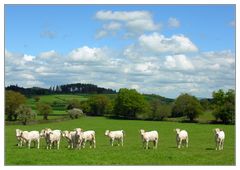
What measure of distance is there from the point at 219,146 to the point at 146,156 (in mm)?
8500

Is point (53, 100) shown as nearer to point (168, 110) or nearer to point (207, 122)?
point (168, 110)

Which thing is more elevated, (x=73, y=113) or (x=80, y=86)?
(x=80, y=86)

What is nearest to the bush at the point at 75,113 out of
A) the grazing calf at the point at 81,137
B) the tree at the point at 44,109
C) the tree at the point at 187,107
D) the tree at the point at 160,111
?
the tree at the point at 44,109

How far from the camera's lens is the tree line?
91812 mm

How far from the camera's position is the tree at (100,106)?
345ft

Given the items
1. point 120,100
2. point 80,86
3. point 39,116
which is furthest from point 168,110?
point 39,116

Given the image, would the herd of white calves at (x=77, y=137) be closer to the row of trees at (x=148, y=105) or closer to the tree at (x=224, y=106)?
the tree at (x=224, y=106)

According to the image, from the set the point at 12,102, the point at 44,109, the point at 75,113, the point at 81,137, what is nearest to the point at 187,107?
the point at 75,113

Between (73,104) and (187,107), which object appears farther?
(73,104)

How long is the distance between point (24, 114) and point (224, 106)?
4352 cm

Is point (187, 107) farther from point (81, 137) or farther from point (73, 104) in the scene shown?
point (81, 137)

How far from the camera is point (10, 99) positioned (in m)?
85.2

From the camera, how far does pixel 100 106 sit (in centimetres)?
10838

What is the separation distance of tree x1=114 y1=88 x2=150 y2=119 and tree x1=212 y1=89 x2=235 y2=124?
59.6 feet
